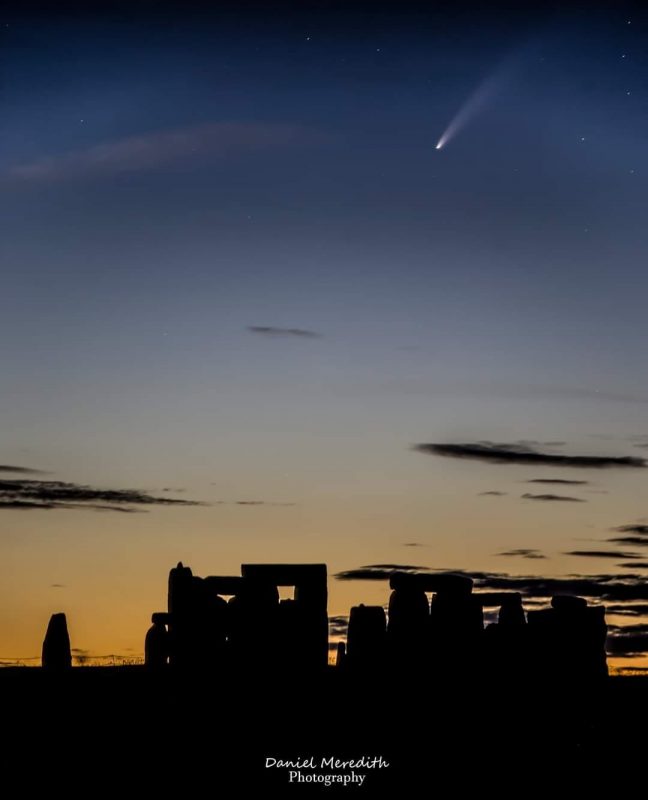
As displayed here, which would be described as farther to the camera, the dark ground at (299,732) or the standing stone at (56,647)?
the standing stone at (56,647)

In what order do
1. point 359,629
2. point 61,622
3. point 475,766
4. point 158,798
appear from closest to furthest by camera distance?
point 158,798
point 475,766
point 359,629
point 61,622

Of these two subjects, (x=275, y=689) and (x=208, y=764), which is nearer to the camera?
(x=208, y=764)

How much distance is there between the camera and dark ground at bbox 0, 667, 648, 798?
34.8m

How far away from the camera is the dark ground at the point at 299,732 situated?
34.8m

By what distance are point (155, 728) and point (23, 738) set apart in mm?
2570

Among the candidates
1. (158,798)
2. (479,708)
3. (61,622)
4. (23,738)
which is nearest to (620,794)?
(479,708)

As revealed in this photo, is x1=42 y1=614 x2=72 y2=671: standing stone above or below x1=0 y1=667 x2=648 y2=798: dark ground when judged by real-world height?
above

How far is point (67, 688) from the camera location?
4091cm

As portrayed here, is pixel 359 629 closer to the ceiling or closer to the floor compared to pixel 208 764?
closer to the ceiling

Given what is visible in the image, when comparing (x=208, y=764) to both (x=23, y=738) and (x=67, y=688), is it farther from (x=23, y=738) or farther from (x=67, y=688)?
(x=67, y=688)

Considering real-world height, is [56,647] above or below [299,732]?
above

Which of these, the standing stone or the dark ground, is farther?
the standing stone

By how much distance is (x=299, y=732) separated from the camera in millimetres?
36906

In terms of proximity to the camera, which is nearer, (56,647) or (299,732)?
(299,732)
